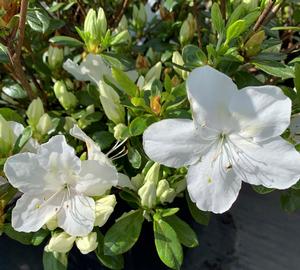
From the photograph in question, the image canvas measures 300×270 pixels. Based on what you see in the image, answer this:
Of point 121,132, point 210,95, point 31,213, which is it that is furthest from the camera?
point 121,132

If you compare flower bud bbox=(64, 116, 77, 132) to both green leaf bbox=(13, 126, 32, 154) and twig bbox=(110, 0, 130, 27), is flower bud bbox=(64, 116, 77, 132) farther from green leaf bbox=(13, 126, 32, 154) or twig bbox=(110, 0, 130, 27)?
twig bbox=(110, 0, 130, 27)

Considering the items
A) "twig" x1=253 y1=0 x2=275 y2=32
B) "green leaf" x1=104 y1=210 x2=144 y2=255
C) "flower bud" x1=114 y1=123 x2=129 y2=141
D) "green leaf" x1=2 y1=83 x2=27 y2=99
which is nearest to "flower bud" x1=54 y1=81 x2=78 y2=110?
"green leaf" x1=2 y1=83 x2=27 y2=99

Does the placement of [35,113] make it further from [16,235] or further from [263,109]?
[263,109]

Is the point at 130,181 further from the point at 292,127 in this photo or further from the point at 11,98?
the point at 11,98

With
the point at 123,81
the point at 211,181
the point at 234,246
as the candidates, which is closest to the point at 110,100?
the point at 123,81

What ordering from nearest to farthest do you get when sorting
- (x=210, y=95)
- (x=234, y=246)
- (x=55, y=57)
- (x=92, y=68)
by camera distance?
(x=210, y=95) → (x=92, y=68) → (x=55, y=57) → (x=234, y=246)

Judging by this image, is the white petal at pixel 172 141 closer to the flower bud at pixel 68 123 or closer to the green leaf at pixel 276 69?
the green leaf at pixel 276 69
